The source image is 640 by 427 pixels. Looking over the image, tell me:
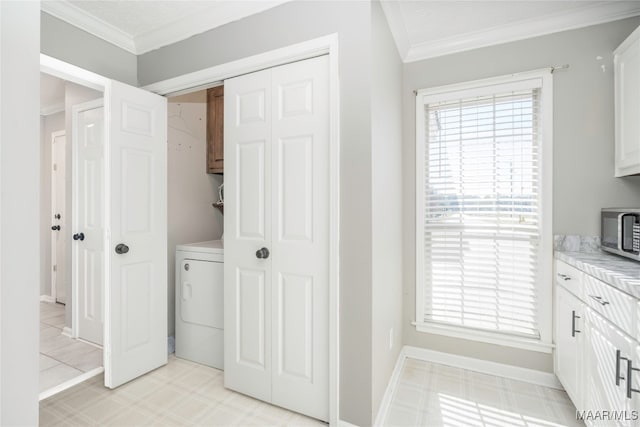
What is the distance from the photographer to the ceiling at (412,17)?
1.96m

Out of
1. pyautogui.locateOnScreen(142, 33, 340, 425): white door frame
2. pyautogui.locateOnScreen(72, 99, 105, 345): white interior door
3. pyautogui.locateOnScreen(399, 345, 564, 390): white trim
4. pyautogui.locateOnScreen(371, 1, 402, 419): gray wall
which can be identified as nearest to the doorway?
pyautogui.locateOnScreen(72, 99, 105, 345): white interior door

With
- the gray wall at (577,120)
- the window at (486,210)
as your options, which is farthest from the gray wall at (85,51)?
the gray wall at (577,120)

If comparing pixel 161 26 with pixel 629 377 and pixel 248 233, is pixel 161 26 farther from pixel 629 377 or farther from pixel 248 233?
pixel 629 377

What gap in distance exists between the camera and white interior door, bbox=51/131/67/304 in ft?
13.4

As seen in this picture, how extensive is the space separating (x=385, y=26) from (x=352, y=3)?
0.37 meters

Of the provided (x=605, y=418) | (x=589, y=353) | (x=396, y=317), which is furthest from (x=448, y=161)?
(x=605, y=418)

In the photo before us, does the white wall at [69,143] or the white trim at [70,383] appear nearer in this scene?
the white trim at [70,383]

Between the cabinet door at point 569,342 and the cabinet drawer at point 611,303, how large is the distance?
167 millimetres

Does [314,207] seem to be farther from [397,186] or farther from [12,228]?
[12,228]

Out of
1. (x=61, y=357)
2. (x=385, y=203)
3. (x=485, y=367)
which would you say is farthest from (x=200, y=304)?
(x=485, y=367)

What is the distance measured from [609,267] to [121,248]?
281 centimetres

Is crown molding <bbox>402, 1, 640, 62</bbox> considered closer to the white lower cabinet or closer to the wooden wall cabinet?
the white lower cabinet

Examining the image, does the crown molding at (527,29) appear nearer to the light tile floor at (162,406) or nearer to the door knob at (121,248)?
the door knob at (121,248)

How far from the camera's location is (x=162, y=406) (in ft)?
6.23
